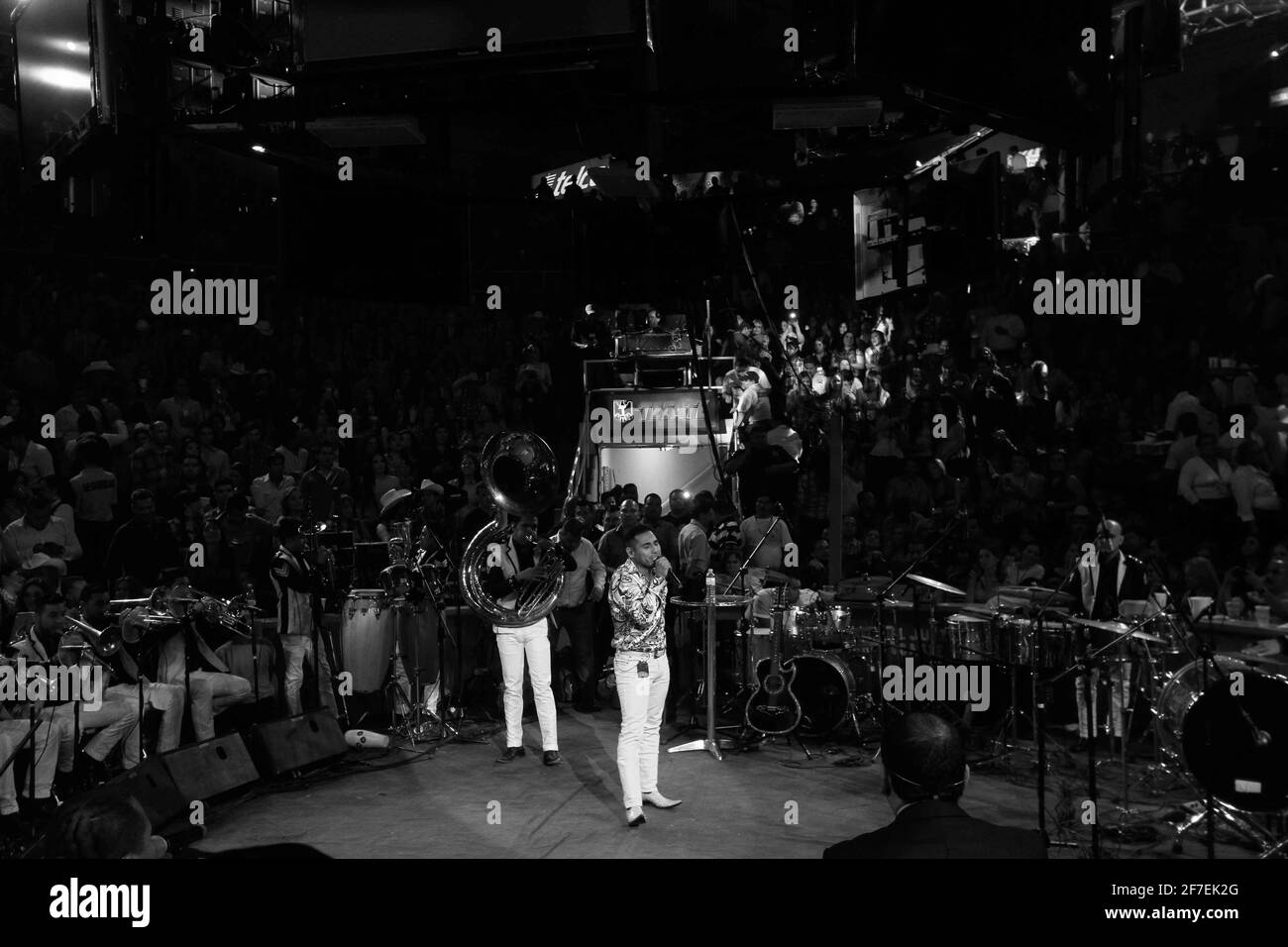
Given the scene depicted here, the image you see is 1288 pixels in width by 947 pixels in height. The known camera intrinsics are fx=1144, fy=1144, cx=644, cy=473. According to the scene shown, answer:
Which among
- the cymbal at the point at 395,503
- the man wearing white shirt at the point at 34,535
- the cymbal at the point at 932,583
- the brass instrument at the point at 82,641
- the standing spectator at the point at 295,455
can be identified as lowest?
the brass instrument at the point at 82,641

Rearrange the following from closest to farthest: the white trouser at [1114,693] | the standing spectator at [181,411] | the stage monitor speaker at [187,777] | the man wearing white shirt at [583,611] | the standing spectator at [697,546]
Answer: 1. the stage monitor speaker at [187,777]
2. the white trouser at [1114,693]
3. the standing spectator at [697,546]
4. the man wearing white shirt at [583,611]
5. the standing spectator at [181,411]

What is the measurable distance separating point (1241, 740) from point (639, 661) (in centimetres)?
368

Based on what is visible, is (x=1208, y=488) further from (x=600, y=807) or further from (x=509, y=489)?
(x=600, y=807)

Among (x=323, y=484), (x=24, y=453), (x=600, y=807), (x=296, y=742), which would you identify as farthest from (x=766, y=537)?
(x=24, y=453)

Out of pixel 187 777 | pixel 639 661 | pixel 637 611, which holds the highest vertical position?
pixel 637 611

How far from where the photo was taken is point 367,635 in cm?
1014

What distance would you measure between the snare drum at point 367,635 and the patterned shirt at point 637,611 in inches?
122

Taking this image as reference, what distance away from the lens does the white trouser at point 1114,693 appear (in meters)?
8.22

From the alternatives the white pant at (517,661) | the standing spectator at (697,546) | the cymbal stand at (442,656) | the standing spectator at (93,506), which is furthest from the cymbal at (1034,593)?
the standing spectator at (93,506)

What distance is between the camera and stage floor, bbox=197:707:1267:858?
7.25 metres

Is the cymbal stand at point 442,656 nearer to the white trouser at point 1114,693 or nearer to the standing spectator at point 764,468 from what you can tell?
the standing spectator at point 764,468

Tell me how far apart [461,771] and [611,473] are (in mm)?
7857

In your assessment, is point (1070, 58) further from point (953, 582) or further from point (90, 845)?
point (90, 845)
